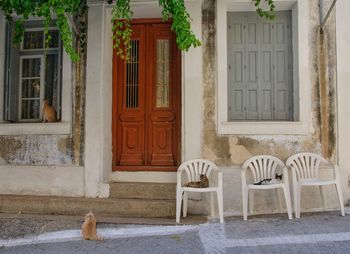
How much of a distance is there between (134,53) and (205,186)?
2.76 metres

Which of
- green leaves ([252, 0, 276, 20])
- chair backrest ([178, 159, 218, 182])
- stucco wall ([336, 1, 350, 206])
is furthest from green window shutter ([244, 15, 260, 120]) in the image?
stucco wall ([336, 1, 350, 206])

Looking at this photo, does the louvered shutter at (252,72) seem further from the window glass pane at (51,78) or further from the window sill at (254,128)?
the window glass pane at (51,78)

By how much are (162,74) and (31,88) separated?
2442 millimetres

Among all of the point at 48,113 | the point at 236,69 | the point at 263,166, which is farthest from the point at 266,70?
the point at 48,113

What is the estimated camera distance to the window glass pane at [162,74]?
21.0 feet

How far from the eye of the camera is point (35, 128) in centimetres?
620

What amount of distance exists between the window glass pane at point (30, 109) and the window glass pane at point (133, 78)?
166 centimetres

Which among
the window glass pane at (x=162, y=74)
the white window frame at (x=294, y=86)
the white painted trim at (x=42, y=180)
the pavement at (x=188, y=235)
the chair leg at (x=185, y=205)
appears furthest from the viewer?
the window glass pane at (x=162, y=74)

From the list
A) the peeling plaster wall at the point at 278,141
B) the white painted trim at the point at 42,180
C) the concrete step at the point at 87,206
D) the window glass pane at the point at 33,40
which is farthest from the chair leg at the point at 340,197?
the window glass pane at the point at 33,40

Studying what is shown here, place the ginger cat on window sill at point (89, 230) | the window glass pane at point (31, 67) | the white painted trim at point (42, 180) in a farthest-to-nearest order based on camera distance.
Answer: the window glass pane at point (31, 67) < the white painted trim at point (42, 180) < the ginger cat on window sill at point (89, 230)

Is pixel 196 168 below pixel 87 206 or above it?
above

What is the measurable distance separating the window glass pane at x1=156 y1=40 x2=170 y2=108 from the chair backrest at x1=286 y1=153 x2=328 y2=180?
2308mm

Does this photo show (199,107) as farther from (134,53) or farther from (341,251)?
(341,251)

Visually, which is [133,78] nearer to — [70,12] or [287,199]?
[70,12]
